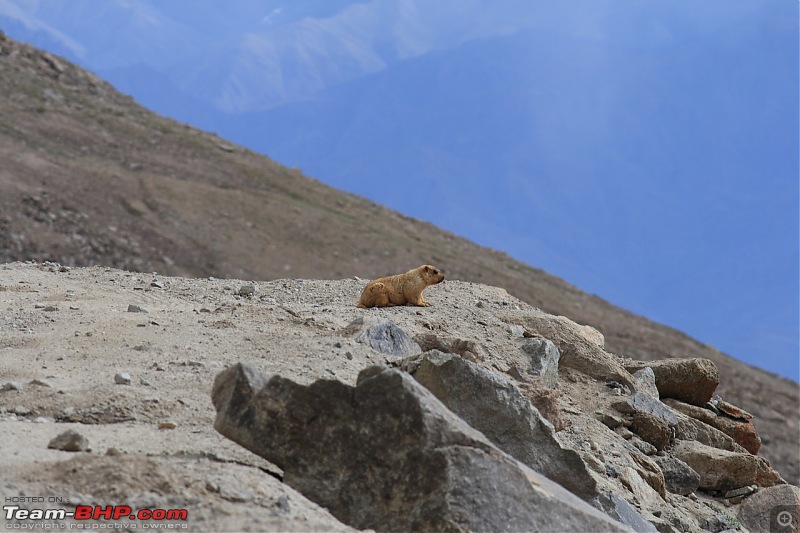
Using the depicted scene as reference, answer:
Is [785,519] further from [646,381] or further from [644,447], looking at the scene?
[646,381]

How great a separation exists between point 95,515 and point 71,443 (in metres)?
0.99

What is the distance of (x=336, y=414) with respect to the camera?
552cm

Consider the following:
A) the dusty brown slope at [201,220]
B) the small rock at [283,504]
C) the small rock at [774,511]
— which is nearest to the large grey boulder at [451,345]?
the small rock at [774,511]

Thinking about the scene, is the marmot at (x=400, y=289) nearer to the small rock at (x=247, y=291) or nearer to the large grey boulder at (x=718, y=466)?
the small rock at (x=247, y=291)

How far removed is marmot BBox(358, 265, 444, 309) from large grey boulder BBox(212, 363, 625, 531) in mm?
5268

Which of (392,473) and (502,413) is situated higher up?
(502,413)

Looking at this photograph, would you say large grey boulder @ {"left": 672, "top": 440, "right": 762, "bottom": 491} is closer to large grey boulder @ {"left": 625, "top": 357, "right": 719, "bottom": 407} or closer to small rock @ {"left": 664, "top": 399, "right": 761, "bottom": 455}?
small rock @ {"left": 664, "top": 399, "right": 761, "bottom": 455}

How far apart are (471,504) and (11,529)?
234 centimetres

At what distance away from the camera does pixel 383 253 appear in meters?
38.0

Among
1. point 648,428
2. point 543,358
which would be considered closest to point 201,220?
point 543,358

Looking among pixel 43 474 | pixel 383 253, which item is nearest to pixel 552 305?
pixel 383 253

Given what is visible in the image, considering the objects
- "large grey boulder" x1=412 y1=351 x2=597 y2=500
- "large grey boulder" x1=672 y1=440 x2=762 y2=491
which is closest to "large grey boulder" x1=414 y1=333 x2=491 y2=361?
"large grey boulder" x1=412 y1=351 x2=597 y2=500

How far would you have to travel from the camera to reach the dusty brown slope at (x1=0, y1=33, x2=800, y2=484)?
105ft

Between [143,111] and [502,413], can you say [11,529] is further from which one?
[143,111]
